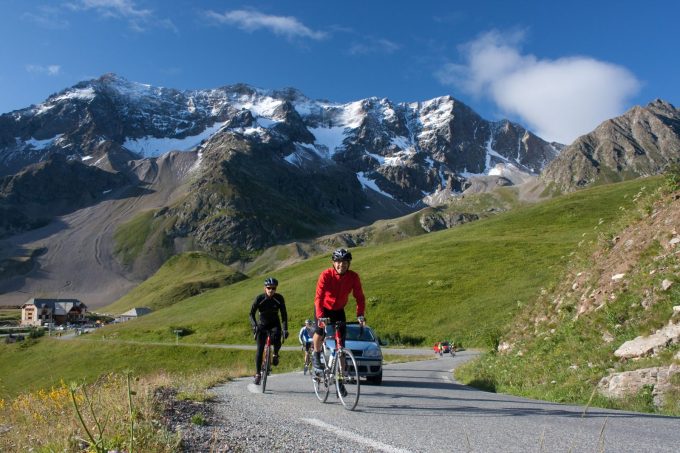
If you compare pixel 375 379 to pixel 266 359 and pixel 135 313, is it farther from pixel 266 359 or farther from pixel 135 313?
pixel 135 313

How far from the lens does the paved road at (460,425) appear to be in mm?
6875

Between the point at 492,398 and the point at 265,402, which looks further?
→ the point at 492,398

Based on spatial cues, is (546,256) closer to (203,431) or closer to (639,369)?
(639,369)

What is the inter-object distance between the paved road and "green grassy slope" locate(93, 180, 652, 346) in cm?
2816

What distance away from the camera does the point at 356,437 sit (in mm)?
7492

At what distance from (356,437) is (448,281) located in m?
51.0

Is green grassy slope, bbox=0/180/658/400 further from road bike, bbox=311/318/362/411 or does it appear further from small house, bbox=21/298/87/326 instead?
small house, bbox=21/298/87/326

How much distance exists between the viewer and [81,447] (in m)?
6.25

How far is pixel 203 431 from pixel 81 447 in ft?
6.48

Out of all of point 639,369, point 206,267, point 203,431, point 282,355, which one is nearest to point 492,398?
point 639,369

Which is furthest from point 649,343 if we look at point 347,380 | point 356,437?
point 356,437

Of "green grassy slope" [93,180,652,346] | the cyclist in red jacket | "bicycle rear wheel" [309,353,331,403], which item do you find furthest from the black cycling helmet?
"green grassy slope" [93,180,652,346]

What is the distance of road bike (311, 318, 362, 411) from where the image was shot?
10672mm

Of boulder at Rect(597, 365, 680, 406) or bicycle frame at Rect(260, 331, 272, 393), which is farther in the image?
bicycle frame at Rect(260, 331, 272, 393)
